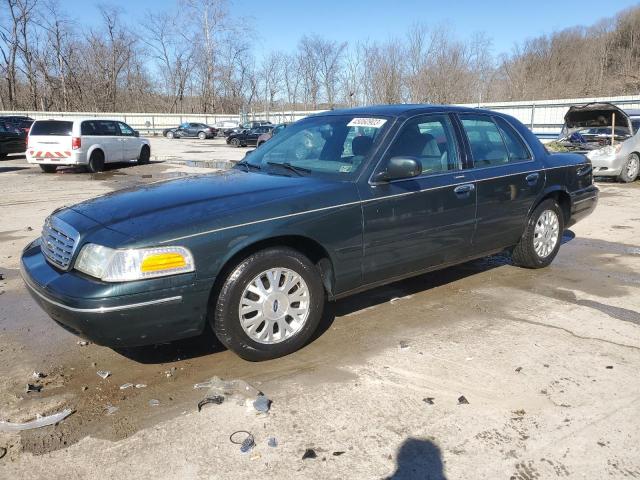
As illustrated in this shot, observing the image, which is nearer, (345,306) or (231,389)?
(231,389)

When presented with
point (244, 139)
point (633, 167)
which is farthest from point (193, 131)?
point (633, 167)

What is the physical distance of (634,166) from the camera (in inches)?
505

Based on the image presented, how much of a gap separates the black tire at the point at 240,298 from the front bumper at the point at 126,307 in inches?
4.9

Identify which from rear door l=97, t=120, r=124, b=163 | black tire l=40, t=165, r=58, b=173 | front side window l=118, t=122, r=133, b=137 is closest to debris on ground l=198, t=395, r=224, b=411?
rear door l=97, t=120, r=124, b=163

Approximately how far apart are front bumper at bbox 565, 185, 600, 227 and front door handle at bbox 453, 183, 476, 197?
184 cm

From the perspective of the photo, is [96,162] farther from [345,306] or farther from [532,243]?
[532,243]

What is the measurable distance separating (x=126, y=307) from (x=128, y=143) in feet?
53.0

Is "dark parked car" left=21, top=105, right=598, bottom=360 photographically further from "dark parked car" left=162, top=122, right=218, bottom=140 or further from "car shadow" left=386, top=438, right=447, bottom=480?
"dark parked car" left=162, top=122, right=218, bottom=140

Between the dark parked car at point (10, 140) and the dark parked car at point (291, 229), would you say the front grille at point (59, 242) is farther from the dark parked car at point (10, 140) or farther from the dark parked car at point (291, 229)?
the dark parked car at point (10, 140)

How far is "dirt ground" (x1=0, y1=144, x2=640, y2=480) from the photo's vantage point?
8.36 feet

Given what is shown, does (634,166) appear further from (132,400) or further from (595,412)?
(132,400)

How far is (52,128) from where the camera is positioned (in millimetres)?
15766

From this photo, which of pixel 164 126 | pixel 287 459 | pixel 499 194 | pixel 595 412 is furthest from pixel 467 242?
pixel 164 126

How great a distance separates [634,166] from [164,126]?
48494 millimetres
